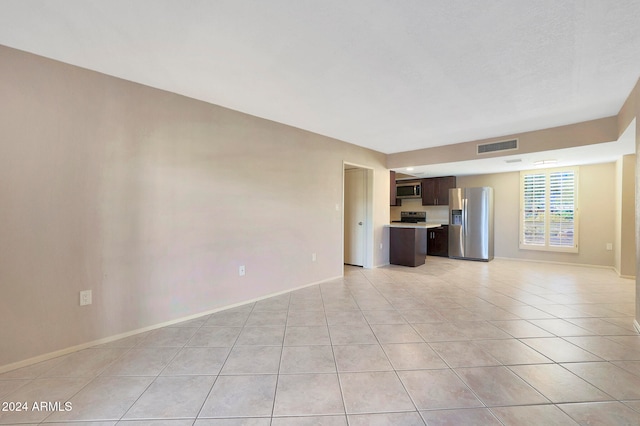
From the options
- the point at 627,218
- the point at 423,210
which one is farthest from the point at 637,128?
the point at 423,210

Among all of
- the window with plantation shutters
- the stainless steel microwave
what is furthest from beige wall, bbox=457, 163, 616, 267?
the stainless steel microwave

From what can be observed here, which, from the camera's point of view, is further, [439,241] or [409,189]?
[409,189]

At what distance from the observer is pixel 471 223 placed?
6.14 metres

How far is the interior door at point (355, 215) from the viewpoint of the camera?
5.37 meters

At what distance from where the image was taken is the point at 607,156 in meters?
4.34

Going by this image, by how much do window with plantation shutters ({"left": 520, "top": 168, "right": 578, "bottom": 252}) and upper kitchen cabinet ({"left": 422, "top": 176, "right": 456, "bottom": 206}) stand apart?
1.52 m

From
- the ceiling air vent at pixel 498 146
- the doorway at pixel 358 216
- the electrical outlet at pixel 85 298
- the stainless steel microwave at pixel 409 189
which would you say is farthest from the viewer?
the stainless steel microwave at pixel 409 189

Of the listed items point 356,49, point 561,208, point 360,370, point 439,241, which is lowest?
point 360,370

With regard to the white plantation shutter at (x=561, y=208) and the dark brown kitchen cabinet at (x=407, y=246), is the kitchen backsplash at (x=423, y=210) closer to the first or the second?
the dark brown kitchen cabinet at (x=407, y=246)

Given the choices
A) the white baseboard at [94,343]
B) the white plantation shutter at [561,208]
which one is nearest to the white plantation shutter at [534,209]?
the white plantation shutter at [561,208]

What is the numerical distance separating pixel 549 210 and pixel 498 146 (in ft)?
9.23

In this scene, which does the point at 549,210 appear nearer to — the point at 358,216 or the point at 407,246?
the point at 407,246

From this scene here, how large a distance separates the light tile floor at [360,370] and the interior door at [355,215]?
224 centimetres

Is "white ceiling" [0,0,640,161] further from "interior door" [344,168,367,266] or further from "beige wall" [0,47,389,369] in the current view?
"interior door" [344,168,367,266]
